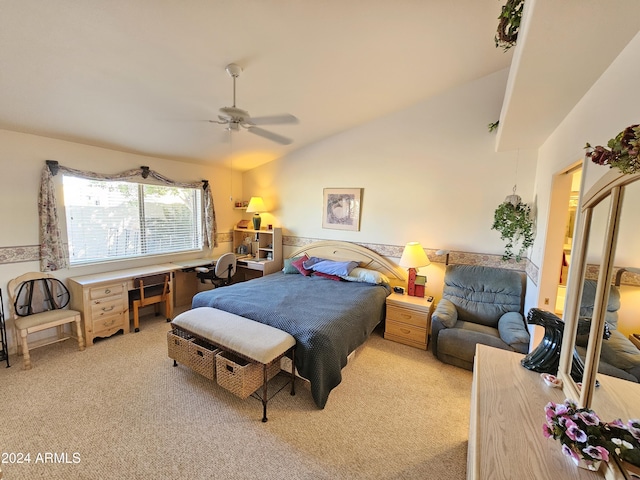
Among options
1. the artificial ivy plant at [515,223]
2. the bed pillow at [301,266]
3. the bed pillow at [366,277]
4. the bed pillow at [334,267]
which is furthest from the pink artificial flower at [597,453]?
the bed pillow at [301,266]

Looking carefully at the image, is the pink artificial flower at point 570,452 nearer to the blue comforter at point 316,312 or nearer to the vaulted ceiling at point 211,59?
the blue comforter at point 316,312

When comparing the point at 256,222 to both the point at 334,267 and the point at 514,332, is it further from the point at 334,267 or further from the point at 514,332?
the point at 514,332

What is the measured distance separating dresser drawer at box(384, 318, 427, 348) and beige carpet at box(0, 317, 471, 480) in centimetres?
38

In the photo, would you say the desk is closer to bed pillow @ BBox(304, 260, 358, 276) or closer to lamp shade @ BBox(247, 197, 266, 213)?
lamp shade @ BBox(247, 197, 266, 213)

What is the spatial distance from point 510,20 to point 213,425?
10.5ft

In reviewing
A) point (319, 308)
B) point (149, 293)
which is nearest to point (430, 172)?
point (319, 308)

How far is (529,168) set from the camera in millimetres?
3086

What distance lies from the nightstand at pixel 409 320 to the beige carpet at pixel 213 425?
0.42m

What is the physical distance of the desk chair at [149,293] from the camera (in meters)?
3.48

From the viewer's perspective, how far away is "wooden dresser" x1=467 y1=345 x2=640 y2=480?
0.87 metres

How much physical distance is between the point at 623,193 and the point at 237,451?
7.83 feet

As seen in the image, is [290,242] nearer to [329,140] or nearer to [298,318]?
[329,140]

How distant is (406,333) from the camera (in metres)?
3.25

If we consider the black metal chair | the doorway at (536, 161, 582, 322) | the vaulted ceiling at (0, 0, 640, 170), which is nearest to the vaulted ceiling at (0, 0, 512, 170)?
the vaulted ceiling at (0, 0, 640, 170)
